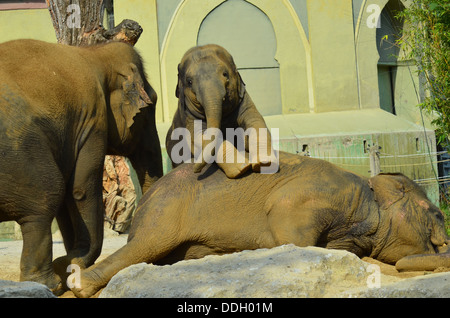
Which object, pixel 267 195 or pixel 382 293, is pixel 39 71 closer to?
pixel 267 195

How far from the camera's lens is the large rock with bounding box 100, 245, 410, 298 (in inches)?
140

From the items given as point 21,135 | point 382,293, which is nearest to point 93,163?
point 21,135

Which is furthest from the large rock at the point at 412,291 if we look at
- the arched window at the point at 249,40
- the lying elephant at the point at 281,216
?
the arched window at the point at 249,40

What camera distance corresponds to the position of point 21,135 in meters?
4.86

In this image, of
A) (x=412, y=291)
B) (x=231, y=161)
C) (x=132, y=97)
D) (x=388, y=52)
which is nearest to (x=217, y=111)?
(x=231, y=161)

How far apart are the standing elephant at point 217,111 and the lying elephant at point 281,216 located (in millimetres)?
119

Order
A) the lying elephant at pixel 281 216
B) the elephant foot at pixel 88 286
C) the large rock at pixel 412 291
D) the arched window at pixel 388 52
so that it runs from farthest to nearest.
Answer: the arched window at pixel 388 52
the lying elephant at pixel 281 216
the elephant foot at pixel 88 286
the large rock at pixel 412 291

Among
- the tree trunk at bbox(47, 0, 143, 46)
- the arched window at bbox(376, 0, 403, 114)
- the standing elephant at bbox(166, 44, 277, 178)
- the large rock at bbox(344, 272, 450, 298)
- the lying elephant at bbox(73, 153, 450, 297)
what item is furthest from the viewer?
the arched window at bbox(376, 0, 403, 114)

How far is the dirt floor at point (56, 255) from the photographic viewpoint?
4919 millimetres

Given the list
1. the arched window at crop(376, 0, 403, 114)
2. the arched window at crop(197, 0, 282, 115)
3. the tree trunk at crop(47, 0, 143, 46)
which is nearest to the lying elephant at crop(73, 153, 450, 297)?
the tree trunk at crop(47, 0, 143, 46)

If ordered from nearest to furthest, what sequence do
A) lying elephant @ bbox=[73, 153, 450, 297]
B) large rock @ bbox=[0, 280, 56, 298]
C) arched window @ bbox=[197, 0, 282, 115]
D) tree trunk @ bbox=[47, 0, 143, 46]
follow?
large rock @ bbox=[0, 280, 56, 298], lying elephant @ bbox=[73, 153, 450, 297], tree trunk @ bbox=[47, 0, 143, 46], arched window @ bbox=[197, 0, 282, 115]

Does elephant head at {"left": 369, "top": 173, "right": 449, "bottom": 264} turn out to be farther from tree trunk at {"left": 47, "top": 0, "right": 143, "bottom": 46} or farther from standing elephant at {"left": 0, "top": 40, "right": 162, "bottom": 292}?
tree trunk at {"left": 47, "top": 0, "right": 143, "bottom": 46}

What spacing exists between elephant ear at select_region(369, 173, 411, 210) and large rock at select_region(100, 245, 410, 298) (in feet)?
3.41

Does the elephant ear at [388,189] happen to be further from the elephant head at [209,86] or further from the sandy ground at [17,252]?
the sandy ground at [17,252]
